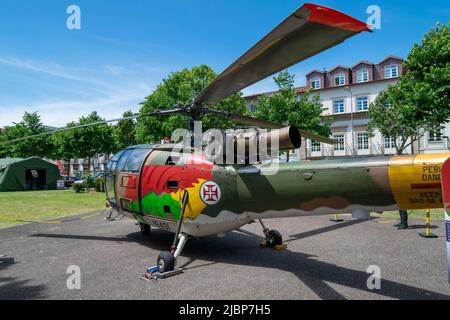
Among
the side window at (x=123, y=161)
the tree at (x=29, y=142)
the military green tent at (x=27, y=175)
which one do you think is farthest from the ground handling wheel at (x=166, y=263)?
the tree at (x=29, y=142)

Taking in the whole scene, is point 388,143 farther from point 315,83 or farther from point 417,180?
point 417,180

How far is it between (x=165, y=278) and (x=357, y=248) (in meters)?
5.25

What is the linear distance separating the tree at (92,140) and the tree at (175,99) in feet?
59.7

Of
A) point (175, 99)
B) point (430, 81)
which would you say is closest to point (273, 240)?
point (430, 81)

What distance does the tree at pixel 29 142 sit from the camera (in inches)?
1897

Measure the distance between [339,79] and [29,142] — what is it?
161 feet

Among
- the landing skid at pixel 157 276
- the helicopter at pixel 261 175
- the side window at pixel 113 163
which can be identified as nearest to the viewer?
the helicopter at pixel 261 175

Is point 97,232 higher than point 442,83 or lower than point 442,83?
lower

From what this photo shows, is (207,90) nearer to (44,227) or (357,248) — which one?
(357,248)

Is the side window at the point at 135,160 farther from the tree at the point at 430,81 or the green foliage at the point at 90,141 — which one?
the green foliage at the point at 90,141

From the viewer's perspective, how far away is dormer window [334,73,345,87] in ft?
156

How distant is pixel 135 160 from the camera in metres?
8.55

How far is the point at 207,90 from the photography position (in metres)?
5.76
